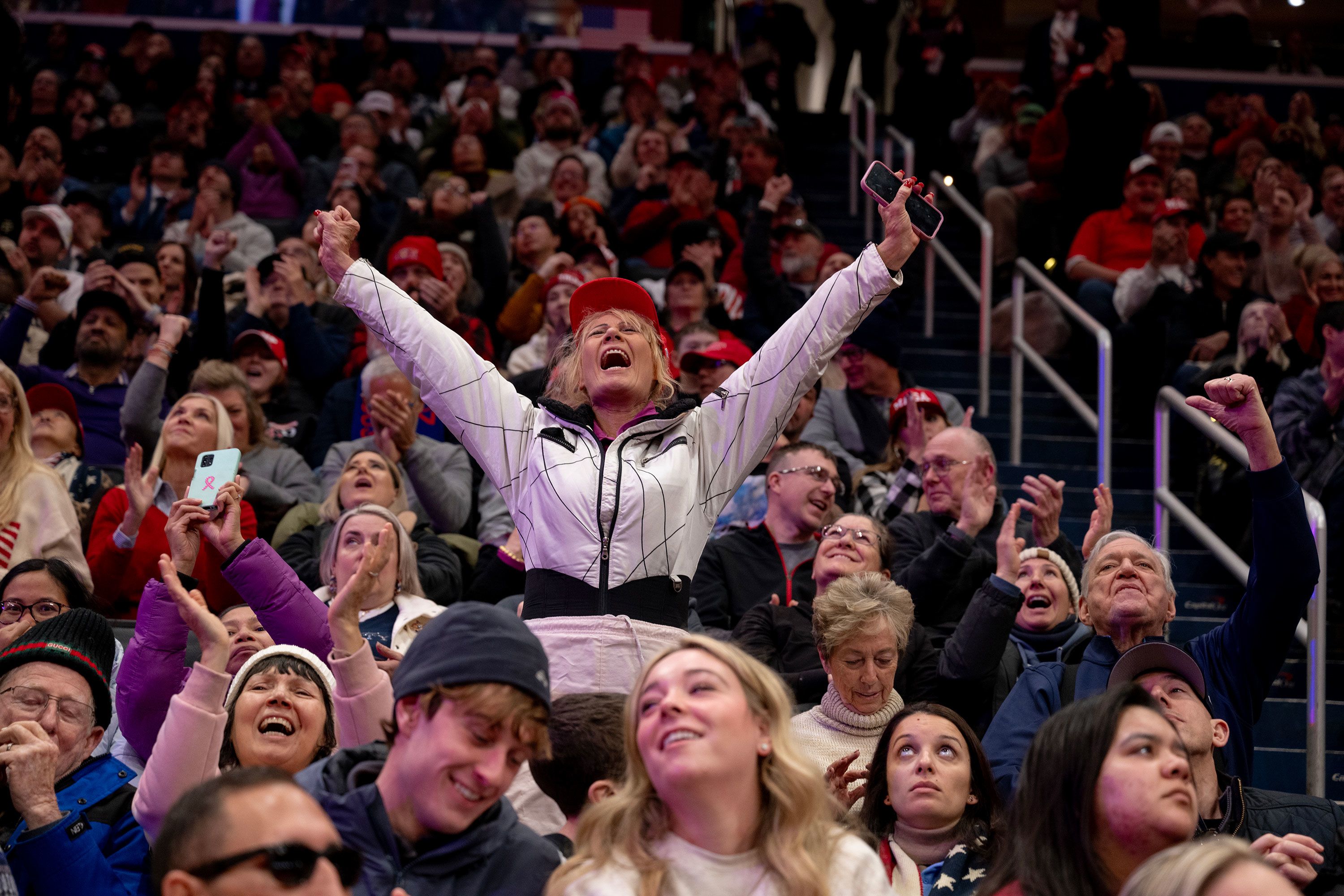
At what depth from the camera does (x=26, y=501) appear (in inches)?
203

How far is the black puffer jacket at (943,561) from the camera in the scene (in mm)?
4785

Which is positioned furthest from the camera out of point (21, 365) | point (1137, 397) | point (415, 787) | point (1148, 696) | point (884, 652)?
point (1137, 397)

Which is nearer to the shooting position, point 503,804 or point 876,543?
point 503,804

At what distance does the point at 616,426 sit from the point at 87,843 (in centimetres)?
143

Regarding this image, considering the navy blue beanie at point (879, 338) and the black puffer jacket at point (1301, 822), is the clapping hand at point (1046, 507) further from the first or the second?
the navy blue beanie at point (879, 338)

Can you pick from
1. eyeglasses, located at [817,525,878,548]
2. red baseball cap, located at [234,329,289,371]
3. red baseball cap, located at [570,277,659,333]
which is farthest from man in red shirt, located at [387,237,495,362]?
red baseball cap, located at [570,277,659,333]

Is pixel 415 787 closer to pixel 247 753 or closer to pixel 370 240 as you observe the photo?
pixel 247 753

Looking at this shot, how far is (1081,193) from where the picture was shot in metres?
9.60

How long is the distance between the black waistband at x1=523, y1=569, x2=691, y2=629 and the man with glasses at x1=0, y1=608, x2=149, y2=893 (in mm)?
1025

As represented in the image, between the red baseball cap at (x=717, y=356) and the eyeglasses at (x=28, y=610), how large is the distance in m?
2.63

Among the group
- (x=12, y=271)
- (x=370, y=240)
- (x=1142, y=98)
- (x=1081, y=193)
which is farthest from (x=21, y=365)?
(x=1142, y=98)

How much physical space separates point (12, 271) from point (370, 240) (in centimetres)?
216

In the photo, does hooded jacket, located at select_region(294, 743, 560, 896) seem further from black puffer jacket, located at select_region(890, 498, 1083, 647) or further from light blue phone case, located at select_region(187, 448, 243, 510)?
black puffer jacket, located at select_region(890, 498, 1083, 647)

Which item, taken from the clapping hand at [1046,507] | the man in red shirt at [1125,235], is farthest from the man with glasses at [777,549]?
the man in red shirt at [1125,235]
